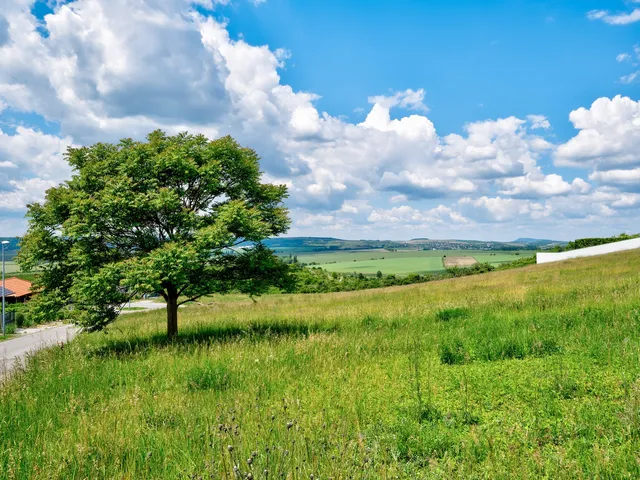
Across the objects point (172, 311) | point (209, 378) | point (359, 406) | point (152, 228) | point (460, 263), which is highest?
point (152, 228)

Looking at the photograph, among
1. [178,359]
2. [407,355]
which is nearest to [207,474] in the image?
[407,355]

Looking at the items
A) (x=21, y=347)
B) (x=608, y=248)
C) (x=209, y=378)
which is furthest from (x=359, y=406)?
(x=608, y=248)

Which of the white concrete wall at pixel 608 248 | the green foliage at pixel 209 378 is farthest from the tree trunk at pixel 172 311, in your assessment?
the white concrete wall at pixel 608 248

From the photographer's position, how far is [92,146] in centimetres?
1507

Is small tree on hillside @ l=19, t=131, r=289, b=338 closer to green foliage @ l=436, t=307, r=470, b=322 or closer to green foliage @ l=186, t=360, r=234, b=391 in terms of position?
green foliage @ l=186, t=360, r=234, b=391

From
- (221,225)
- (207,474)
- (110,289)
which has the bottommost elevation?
(207,474)

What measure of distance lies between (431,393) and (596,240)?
7373 cm

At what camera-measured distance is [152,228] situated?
13.8 metres

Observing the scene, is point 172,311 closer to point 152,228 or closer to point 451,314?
point 152,228

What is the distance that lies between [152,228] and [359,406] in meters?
10.8

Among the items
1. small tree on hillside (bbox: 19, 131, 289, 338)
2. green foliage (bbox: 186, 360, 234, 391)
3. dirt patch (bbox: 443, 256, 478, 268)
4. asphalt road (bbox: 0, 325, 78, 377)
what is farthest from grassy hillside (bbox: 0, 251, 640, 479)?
dirt patch (bbox: 443, 256, 478, 268)

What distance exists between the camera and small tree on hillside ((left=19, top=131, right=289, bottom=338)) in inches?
471

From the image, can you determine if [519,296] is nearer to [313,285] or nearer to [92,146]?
[92,146]

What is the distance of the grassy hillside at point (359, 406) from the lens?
13.6ft
